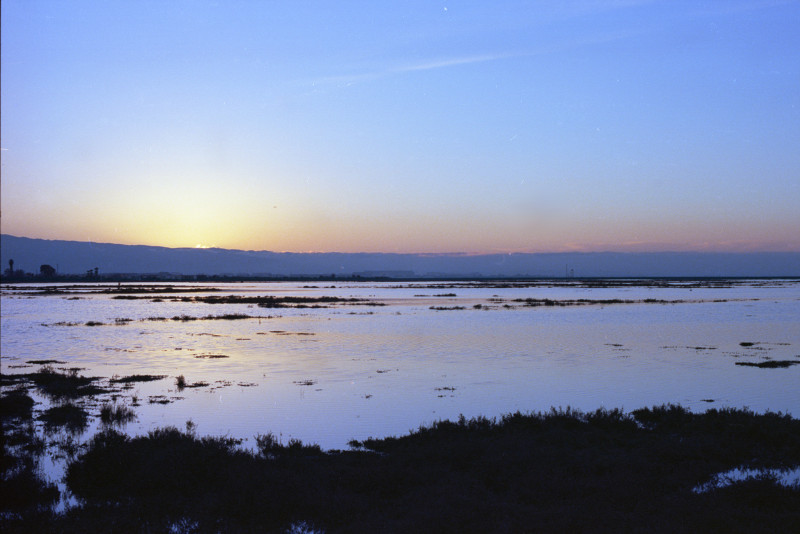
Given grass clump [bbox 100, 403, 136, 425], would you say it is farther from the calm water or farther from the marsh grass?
the marsh grass

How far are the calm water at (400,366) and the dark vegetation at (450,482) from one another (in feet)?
7.99

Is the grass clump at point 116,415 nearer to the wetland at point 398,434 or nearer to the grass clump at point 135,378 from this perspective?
the wetland at point 398,434

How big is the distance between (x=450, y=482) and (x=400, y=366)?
14480 millimetres

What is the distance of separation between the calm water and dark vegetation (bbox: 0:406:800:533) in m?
2.44

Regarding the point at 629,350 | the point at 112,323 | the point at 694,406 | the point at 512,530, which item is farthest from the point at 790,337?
the point at 112,323

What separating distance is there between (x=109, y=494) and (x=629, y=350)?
24.4 m

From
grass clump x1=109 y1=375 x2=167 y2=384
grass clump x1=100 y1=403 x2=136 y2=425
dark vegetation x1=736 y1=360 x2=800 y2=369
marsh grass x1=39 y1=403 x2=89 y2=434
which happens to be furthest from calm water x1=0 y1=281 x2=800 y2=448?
marsh grass x1=39 y1=403 x2=89 y2=434

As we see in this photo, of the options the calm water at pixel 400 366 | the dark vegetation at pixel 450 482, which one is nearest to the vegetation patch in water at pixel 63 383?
the calm water at pixel 400 366

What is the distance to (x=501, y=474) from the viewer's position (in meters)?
10.9

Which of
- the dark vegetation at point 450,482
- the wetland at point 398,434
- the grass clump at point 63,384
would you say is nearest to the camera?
the dark vegetation at point 450,482

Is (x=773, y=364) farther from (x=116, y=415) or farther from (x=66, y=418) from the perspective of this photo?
(x=66, y=418)

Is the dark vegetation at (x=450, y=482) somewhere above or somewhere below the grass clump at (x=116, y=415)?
above

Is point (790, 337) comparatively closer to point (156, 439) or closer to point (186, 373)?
point (186, 373)

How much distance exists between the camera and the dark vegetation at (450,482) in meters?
8.77
